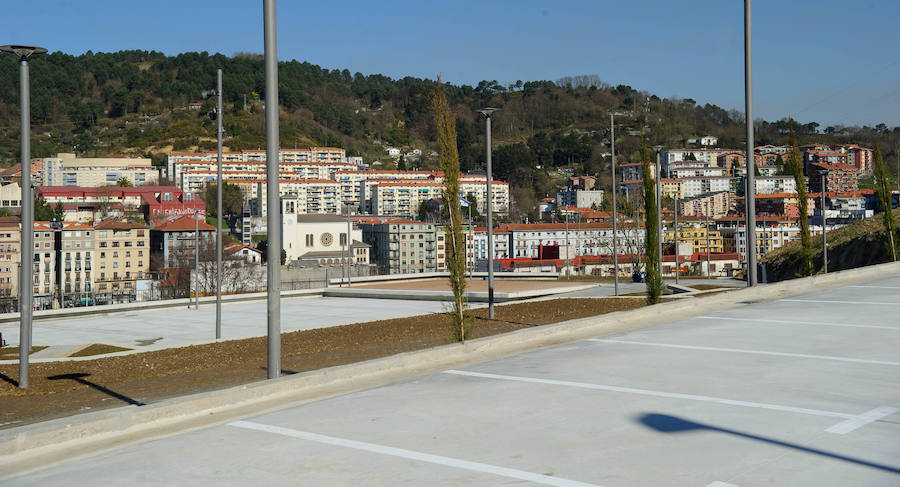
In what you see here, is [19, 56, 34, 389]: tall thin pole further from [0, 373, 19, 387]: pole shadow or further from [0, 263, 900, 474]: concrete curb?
[0, 263, 900, 474]: concrete curb

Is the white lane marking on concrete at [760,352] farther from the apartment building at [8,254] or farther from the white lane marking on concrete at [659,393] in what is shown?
the apartment building at [8,254]

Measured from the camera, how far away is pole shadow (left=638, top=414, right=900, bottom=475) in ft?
17.9

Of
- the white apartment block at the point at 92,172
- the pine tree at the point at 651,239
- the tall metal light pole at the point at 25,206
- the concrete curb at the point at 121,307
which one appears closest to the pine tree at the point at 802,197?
the pine tree at the point at 651,239

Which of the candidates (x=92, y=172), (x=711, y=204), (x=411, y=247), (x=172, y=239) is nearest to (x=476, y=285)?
(x=411, y=247)

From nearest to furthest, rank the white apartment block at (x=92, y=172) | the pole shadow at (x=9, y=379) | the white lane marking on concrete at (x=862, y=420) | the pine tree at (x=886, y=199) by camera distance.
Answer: the white lane marking on concrete at (x=862, y=420), the pole shadow at (x=9, y=379), the pine tree at (x=886, y=199), the white apartment block at (x=92, y=172)

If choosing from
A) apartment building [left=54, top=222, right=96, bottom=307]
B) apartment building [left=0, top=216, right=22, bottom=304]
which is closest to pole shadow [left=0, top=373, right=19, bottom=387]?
apartment building [left=0, top=216, right=22, bottom=304]

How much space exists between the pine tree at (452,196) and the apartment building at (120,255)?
93.3 m

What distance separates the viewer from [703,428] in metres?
6.44

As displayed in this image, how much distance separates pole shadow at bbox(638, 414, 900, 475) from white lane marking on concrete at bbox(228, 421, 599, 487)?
5.06ft

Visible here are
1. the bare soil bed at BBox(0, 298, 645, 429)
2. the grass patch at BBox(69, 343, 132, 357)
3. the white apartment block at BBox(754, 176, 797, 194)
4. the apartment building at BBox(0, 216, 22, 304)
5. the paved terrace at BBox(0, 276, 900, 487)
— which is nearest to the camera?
the paved terrace at BBox(0, 276, 900, 487)

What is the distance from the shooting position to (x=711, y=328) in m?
12.6

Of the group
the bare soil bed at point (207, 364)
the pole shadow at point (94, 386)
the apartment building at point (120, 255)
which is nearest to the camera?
the pole shadow at point (94, 386)

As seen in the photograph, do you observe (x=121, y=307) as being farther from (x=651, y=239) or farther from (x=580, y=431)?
(x=580, y=431)

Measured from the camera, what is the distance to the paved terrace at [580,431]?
5418mm
